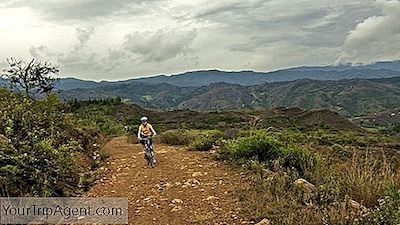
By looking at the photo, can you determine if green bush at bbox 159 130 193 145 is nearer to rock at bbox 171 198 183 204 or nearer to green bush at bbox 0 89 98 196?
green bush at bbox 0 89 98 196

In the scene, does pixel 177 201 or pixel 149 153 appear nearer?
pixel 177 201

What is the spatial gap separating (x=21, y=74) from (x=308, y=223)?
577 inches

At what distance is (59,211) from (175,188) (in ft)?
7.74

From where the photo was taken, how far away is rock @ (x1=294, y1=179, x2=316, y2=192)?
25.5ft

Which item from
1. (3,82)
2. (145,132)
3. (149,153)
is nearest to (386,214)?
(149,153)

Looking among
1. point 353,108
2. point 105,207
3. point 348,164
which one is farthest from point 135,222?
point 353,108

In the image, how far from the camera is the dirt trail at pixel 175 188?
24.1 ft

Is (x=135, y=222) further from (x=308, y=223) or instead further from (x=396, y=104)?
(x=396, y=104)

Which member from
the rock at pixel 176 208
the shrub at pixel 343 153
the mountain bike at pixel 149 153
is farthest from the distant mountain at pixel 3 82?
the shrub at pixel 343 153

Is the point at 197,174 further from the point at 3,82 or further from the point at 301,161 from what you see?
the point at 3,82

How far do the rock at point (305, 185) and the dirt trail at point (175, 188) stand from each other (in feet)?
3.53

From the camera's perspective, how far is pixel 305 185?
790 cm

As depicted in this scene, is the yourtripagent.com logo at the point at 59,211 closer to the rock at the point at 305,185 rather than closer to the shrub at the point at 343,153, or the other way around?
the rock at the point at 305,185

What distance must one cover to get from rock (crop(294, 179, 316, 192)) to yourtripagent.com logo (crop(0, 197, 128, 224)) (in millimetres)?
2876
